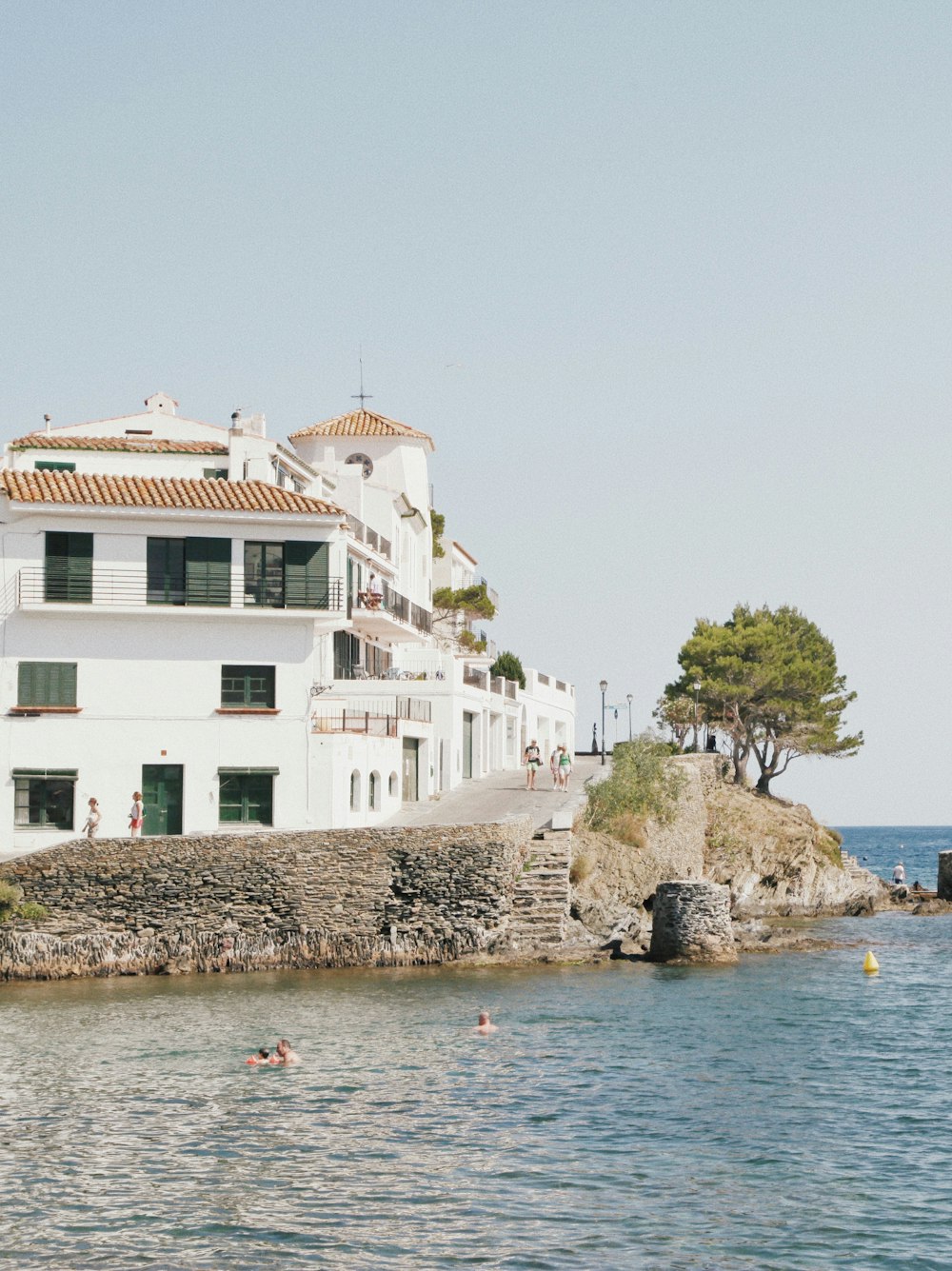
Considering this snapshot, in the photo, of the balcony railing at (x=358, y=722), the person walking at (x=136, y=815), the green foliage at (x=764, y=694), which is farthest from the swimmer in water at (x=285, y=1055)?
the green foliage at (x=764, y=694)

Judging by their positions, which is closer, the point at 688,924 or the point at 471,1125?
the point at 471,1125

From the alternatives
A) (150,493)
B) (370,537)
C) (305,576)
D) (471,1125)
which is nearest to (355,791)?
(305,576)

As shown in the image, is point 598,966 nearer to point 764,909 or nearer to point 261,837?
point 261,837

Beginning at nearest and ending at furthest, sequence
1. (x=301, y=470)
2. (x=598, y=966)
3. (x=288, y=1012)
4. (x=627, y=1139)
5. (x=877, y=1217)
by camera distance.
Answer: (x=877, y=1217), (x=627, y=1139), (x=288, y=1012), (x=598, y=966), (x=301, y=470)

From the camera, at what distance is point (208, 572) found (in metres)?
47.7

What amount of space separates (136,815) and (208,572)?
25.2 ft

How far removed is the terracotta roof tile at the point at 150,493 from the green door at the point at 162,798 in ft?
26.2

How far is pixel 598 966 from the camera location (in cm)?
4453

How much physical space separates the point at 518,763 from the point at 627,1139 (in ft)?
194

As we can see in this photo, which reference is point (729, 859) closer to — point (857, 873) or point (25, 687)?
point (857, 873)

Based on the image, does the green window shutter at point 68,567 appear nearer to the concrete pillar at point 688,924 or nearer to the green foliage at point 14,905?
the green foliage at point 14,905

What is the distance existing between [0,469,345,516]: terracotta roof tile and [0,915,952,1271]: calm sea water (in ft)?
47.6

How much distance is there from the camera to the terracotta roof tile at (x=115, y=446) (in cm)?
5812

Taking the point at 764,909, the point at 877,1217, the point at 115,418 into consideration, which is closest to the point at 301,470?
the point at 115,418
